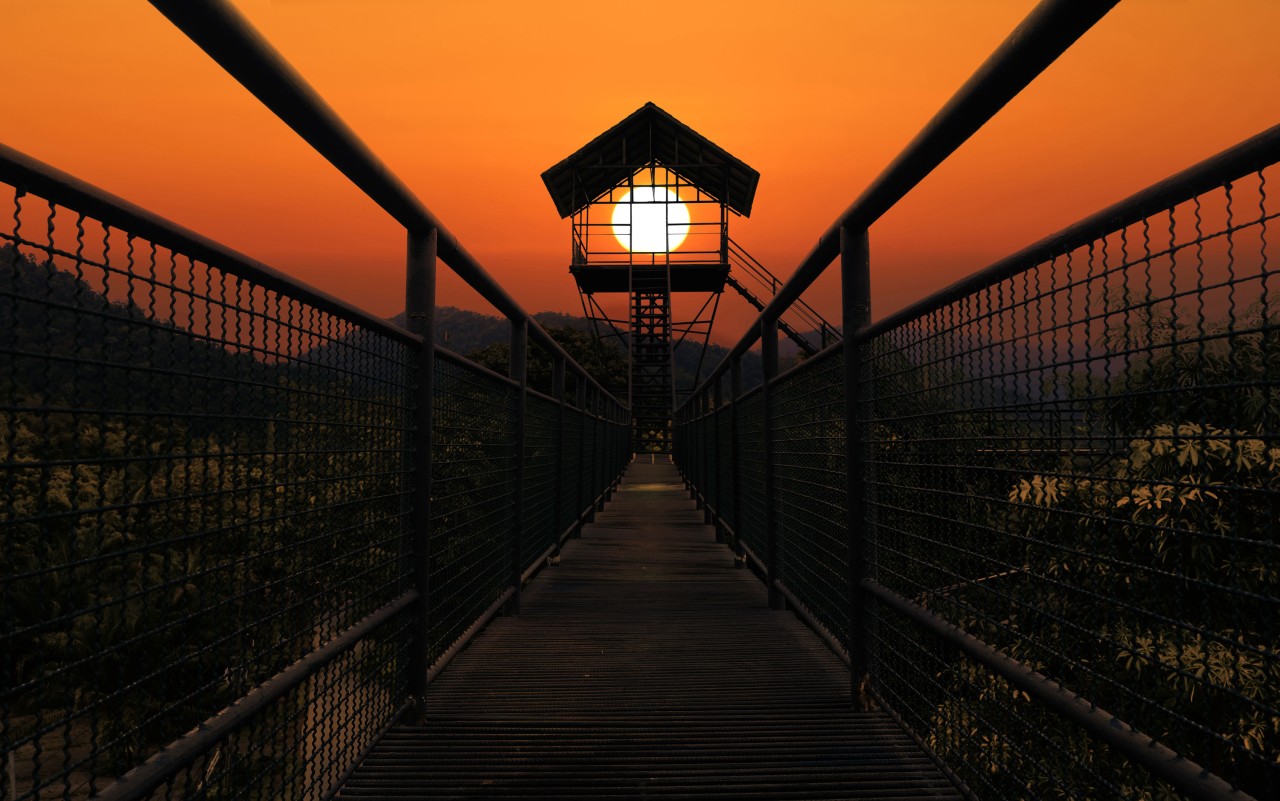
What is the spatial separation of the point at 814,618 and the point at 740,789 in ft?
4.46

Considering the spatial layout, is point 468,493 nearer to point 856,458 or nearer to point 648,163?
point 856,458

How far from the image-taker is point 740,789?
6.46 feet

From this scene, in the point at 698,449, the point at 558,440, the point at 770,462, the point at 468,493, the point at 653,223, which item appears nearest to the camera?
the point at 468,493

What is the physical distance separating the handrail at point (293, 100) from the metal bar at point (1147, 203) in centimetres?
141

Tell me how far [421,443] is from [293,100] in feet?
3.40

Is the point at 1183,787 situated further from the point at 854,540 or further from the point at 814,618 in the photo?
the point at 814,618

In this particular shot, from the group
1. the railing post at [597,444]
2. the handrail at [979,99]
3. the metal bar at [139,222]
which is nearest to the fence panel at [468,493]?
the metal bar at [139,222]

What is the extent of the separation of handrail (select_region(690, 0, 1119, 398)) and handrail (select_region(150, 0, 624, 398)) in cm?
125

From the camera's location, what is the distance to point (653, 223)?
19.4m

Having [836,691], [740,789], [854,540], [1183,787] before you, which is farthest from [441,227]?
[1183,787]

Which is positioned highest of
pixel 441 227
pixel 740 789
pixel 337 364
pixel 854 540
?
pixel 441 227

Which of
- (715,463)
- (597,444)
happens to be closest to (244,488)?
(715,463)

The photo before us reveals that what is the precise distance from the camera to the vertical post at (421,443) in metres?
2.36

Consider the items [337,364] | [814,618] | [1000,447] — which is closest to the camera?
[1000,447]
